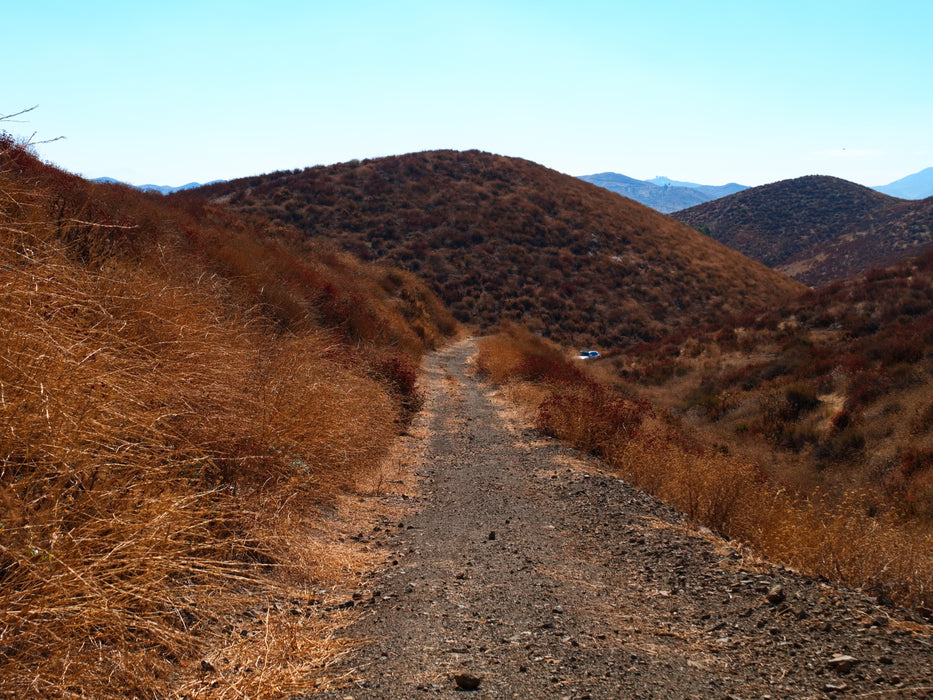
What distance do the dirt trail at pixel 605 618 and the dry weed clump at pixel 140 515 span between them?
23.7 inches

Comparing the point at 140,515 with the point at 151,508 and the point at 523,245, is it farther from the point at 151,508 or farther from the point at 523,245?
the point at 523,245

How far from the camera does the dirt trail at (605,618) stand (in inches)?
109

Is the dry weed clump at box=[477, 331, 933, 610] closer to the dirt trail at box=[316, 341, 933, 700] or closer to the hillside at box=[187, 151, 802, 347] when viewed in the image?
the dirt trail at box=[316, 341, 933, 700]

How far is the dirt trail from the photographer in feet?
9.11

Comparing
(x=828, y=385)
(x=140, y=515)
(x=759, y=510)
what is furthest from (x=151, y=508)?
(x=828, y=385)

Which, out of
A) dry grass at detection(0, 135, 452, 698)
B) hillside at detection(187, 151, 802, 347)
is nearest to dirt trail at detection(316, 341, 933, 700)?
dry grass at detection(0, 135, 452, 698)

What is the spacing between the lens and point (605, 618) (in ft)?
12.0

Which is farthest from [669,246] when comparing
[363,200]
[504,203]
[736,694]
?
[736,694]

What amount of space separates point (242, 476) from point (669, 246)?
1838 inches

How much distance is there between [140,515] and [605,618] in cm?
280

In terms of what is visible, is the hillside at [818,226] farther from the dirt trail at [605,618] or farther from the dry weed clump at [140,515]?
the dry weed clump at [140,515]

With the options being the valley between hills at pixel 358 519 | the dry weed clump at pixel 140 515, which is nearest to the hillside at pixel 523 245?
the valley between hills at pixel 358 519

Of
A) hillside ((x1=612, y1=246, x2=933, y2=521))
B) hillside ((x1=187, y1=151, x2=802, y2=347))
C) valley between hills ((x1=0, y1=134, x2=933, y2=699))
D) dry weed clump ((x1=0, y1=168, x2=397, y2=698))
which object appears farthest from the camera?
hillside ((x1=187, y1=151, x2=802, y2=347))

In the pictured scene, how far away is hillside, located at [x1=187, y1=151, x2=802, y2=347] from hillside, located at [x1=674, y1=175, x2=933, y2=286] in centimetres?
2039
